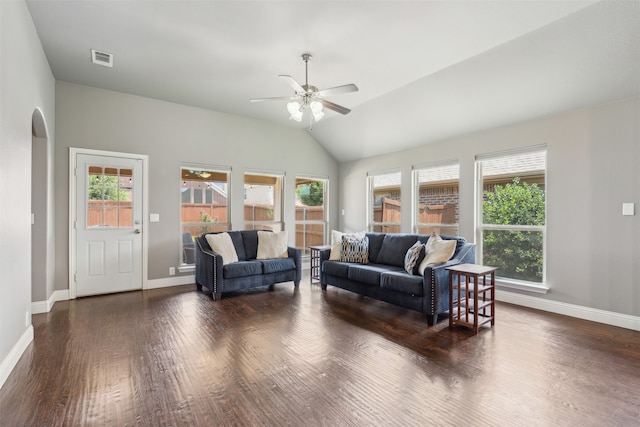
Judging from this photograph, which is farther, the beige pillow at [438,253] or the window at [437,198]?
the window at [437,198]

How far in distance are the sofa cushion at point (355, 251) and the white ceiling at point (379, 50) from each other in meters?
2.15

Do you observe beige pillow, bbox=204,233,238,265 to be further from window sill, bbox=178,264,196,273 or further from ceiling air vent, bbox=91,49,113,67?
ceiling air vent, bbox=91,49,113,67

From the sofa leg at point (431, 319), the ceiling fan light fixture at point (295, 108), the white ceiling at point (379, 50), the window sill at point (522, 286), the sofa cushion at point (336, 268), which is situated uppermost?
the white ceiling at point (379, 50)

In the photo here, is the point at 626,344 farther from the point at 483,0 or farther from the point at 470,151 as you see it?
the point at 483,0

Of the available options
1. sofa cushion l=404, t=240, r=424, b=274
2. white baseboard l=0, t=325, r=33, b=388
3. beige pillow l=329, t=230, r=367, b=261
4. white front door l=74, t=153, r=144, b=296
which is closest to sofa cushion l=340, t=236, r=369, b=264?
beige pillow l=329, t=230, r=367, b=261

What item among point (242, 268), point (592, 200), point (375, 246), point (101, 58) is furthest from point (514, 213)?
point (101, 58)

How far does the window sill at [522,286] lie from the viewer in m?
4.00

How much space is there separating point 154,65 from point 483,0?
3.56 meters

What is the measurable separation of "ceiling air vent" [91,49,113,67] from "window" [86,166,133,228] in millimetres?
1535

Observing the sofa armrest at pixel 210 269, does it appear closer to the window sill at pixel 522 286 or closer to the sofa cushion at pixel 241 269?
the sofa cushion at pixel 241 269

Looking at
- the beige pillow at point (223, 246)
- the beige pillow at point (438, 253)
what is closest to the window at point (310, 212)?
the beige pillow at point (223, 246)

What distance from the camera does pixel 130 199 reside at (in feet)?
15.9

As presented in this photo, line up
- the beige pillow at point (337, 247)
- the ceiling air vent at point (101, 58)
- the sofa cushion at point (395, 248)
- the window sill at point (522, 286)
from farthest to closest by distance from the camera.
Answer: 1. the beige pillow at point (337, 247)
2. the sofa cushion at point (395, 248)
3. the window sill at point (522, 286)
4. the ceiling air vent at point (101, 58)

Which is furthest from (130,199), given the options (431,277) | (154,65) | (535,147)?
(535,147)
